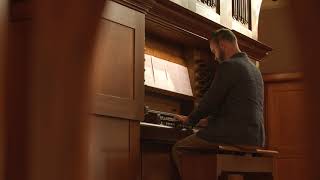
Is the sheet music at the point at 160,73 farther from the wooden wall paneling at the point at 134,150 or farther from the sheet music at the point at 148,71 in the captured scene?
the wooden wall paneling at the point at 134,150

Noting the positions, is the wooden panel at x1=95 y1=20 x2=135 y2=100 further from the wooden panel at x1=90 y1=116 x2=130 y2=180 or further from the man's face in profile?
the man's face in profile

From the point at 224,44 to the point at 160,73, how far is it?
855mm

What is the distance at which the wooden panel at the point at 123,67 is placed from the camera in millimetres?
3604

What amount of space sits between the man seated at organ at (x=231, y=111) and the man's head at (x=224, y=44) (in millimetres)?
123

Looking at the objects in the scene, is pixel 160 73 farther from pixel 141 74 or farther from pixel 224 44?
pixel 141 74

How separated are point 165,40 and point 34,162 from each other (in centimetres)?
469

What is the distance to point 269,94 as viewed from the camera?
29.1ft

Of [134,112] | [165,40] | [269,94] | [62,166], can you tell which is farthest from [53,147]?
[269,94]

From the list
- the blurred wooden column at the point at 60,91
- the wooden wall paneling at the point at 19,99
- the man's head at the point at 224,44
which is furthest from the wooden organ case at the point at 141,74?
the blurred wooden column at the point at 60,91

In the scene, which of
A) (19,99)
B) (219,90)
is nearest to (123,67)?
(219,90)

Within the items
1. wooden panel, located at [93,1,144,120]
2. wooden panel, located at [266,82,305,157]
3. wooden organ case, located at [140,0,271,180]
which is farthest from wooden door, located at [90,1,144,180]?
wooden panel, located at [266,82,305,157]

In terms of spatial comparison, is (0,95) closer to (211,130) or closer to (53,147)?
(53,147)

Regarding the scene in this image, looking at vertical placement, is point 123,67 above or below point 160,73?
below

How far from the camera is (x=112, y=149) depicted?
365 centimetres
